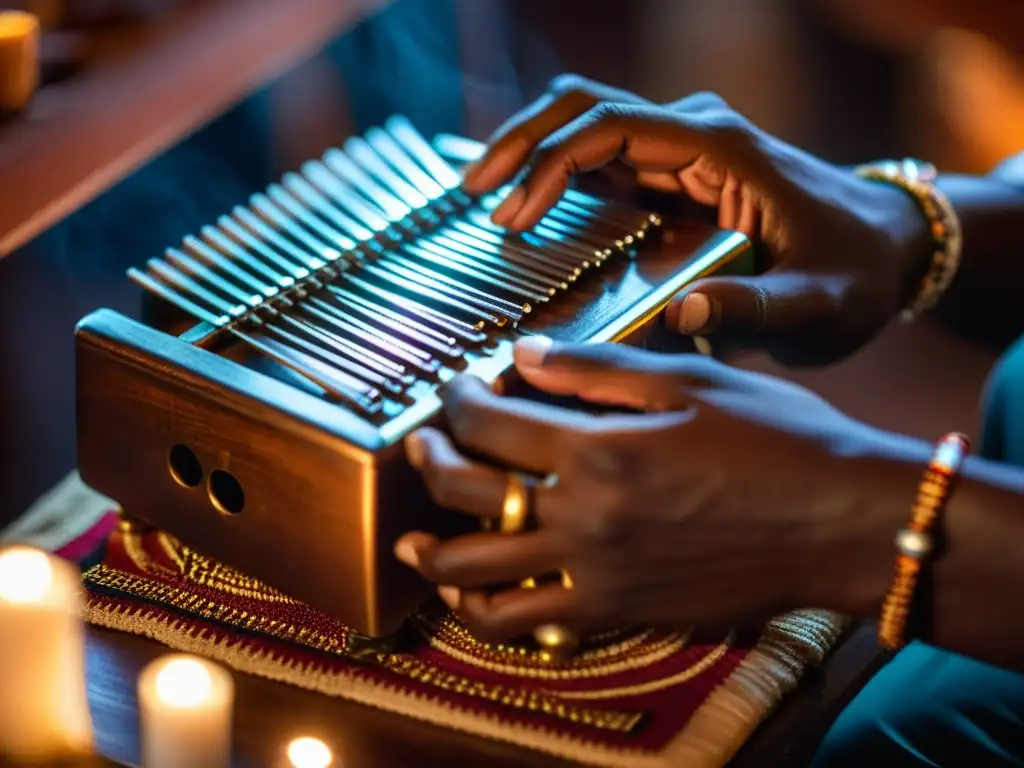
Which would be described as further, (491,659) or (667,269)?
(667,269)

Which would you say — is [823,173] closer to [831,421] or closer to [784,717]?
[831,421]

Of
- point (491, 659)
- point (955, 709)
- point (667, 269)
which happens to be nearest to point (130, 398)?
point (491, 659)

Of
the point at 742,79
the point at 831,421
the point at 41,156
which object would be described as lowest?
the point at 742,79

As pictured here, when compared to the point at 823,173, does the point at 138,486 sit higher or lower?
lower

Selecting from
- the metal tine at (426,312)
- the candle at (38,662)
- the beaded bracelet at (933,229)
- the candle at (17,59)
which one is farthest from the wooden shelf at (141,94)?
the beaded bracelet at (933,229)

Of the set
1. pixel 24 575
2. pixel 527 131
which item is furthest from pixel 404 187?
pixel 24 575

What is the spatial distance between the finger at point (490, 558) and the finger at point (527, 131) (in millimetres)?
437

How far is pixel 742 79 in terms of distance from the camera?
299 cm

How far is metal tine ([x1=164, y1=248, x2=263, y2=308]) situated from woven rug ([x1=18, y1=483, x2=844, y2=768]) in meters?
0.21

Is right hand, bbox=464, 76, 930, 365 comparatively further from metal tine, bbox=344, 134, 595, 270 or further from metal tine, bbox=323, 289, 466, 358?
metal tine, bbox=323, 289, 466, 358

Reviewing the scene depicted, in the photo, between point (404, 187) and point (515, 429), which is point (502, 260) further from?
point (515, 429)

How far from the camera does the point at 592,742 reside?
87 centimetres

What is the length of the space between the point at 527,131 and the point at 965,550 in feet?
1.84

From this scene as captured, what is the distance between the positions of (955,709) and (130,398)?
2.26 feet
